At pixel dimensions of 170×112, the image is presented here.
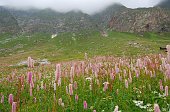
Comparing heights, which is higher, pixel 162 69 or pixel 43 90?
pixel 162 69

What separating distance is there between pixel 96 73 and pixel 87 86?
1.72 feet

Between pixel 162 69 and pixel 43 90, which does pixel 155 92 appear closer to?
pixel 162 69

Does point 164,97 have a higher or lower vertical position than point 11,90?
higher

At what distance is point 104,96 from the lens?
8.62 m

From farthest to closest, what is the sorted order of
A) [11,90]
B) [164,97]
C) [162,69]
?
[11,90] → [162,69] → [164,97]

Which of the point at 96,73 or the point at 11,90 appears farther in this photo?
the point at 11,90

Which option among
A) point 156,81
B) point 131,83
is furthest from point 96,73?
point 156,81

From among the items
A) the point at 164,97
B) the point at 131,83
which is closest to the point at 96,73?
the point at 131,83

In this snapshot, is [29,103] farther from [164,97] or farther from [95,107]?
[164,97]

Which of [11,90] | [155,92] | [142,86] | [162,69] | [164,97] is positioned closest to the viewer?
[164,97]

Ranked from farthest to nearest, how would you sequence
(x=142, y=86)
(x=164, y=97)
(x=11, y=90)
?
(x=11, y=90)
(x=142, y=86)
(x=164, y=97)

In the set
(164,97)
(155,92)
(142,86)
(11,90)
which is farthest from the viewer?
(11,90)

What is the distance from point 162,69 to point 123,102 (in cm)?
253

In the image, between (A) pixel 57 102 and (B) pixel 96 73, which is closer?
(A) pixel 57 102
